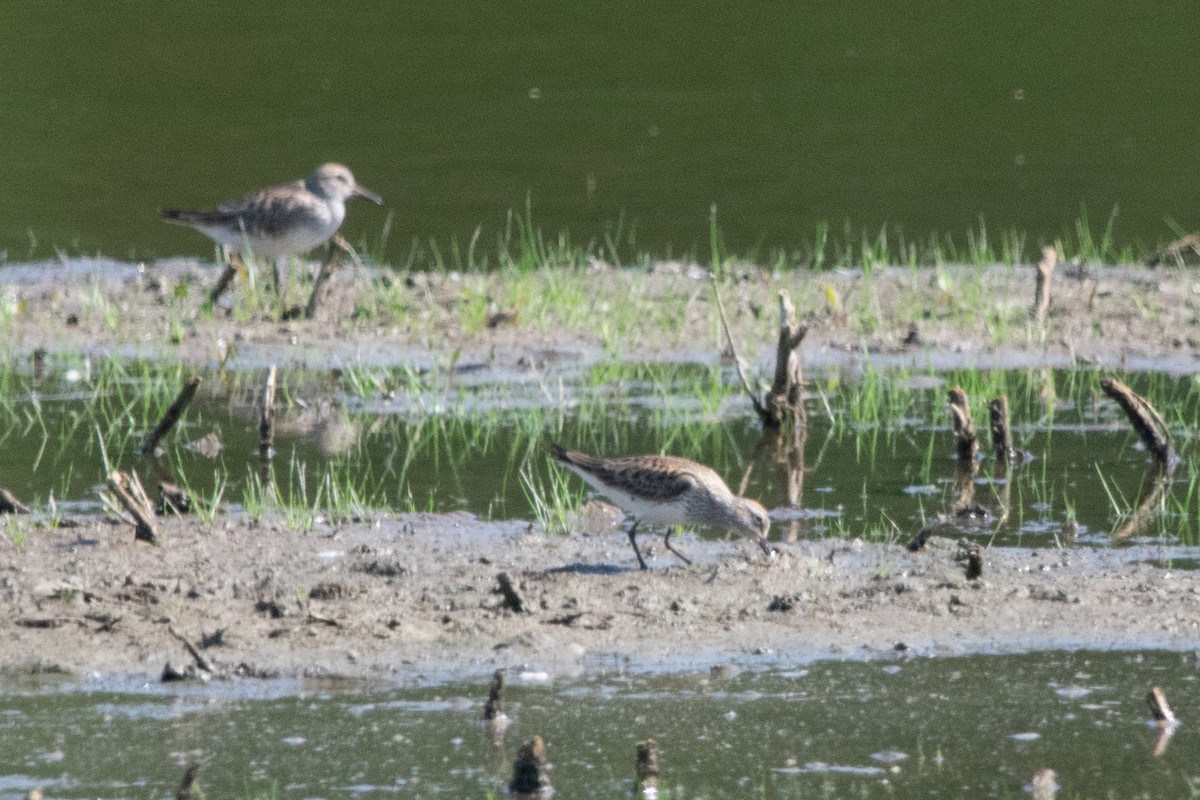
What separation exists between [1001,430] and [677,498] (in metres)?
2.55

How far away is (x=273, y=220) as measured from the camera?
13820 mm

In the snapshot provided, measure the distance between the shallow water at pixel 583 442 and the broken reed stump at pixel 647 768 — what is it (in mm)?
2931

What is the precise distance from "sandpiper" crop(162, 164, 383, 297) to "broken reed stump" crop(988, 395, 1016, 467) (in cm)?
606

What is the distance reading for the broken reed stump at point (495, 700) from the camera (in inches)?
219

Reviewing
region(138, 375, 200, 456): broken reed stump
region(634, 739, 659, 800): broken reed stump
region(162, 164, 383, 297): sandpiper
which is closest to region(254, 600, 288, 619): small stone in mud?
region(634, 739, 659, 800): broken reed stump

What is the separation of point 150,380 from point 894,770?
673 cm

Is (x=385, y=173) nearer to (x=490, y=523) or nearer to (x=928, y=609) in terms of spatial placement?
(x=490, y=523)

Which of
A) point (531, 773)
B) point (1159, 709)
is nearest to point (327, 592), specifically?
point (531, 773)

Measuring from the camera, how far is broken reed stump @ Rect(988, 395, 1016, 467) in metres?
9.25

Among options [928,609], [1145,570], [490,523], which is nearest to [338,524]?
[490,523]

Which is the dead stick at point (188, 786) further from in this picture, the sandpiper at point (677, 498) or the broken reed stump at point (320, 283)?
the broken reed stump at point (320, 283)

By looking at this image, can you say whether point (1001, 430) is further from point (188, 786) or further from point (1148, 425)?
point (188, 786)

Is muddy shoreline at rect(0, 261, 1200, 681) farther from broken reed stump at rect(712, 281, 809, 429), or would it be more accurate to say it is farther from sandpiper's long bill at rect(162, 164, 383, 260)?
sandpiper's long bill at rect(162, 164, 383, 260)

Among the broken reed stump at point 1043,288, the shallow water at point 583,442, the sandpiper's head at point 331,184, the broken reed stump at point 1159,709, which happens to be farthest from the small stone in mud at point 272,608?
the sandpiper's head at point 331,184
